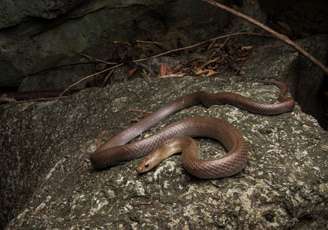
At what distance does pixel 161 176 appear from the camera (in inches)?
133

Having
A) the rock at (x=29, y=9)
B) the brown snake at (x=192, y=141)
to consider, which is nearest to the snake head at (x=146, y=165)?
the brown snake at (x=192, y=141)

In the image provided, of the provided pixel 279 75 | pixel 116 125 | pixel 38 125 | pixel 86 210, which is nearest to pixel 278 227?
pixel 86 210

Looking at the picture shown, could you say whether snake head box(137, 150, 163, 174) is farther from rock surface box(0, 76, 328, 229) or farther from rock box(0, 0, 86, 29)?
rock box(0, 0, 86, 29)

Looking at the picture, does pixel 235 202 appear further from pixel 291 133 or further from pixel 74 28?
pixel 74 28

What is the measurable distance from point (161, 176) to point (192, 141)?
1.18 ft

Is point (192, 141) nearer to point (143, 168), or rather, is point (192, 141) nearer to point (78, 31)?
point (143, 168)

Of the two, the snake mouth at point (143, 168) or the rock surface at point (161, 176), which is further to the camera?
the snake mouth at point (143, 168)

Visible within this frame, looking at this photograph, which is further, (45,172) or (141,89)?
(141,89)

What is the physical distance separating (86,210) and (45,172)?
1.04 meters

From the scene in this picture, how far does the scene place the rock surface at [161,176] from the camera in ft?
10.2

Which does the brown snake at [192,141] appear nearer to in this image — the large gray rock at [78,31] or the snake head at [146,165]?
the snake head at [146,165]

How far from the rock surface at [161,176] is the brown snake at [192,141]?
70 mm

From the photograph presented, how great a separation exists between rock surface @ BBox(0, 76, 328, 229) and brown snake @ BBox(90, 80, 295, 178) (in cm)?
7

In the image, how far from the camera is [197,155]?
3.41 m
